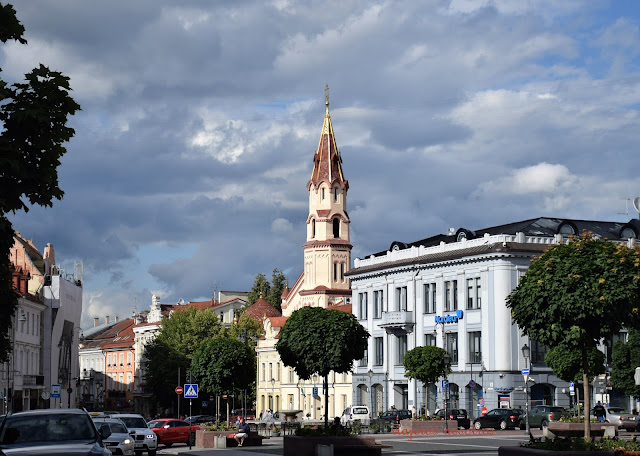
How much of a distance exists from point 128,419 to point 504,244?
142ft

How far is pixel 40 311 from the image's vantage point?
9931cm

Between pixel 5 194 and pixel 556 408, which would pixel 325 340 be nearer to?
pixel 5 194

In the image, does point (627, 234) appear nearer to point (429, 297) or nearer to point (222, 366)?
point (429, 297)

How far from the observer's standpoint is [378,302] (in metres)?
96.4

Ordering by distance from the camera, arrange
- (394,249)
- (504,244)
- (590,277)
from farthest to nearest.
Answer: (394,249), (504,244), (590,277)

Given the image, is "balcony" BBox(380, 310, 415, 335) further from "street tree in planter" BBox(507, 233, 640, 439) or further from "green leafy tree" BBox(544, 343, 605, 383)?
"street tree in planter" BBox(507, 233, 640, 439)

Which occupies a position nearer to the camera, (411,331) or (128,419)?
(128,419)

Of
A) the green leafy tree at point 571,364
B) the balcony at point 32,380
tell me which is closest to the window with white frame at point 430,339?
the green leafy tree at point 571,364

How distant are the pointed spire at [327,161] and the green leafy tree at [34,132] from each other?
115 m

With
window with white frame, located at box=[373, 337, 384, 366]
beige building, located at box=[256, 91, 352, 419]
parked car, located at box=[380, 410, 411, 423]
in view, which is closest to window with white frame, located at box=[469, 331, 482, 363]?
parked car, located at box=[380, 410, 411, 423]

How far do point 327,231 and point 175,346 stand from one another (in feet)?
81.0

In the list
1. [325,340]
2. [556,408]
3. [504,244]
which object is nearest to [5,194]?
[325,340]

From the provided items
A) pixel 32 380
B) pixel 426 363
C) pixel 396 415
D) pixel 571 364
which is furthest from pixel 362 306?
pixel 571 364

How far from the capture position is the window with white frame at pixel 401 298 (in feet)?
302
